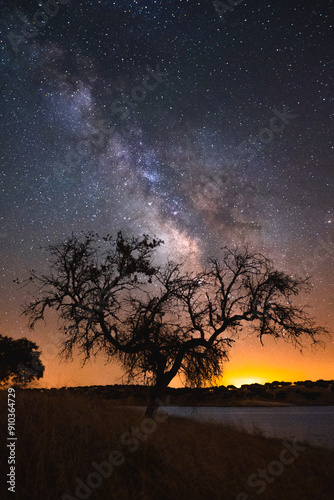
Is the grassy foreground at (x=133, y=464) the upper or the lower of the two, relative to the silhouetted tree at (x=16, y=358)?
lower

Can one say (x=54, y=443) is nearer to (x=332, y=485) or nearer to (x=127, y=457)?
(x=127, y=457)

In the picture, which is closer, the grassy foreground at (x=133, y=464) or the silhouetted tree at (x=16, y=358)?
the grassy foreground at (x=133, y=464)

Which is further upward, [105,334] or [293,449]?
[105,334]

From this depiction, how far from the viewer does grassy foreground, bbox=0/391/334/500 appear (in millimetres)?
6277

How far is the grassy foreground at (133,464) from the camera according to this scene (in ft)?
20.6

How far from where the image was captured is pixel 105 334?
18375mm

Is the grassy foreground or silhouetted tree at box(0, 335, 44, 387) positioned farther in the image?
silhouetted tree at box(0, 335, 44, 387)

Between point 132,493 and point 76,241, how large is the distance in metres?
13.7

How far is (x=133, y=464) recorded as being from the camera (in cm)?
738

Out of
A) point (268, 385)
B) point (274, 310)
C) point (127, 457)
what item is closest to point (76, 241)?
point (274, 310)

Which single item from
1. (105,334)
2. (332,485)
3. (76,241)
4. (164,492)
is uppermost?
(76,241)

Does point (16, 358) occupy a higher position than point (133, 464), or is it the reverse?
point (16, 358)

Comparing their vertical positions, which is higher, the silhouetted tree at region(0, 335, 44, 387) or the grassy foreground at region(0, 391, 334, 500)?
the silhouetted tree at region(0, 335, 44, 387)

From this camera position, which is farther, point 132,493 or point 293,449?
point 293,449
